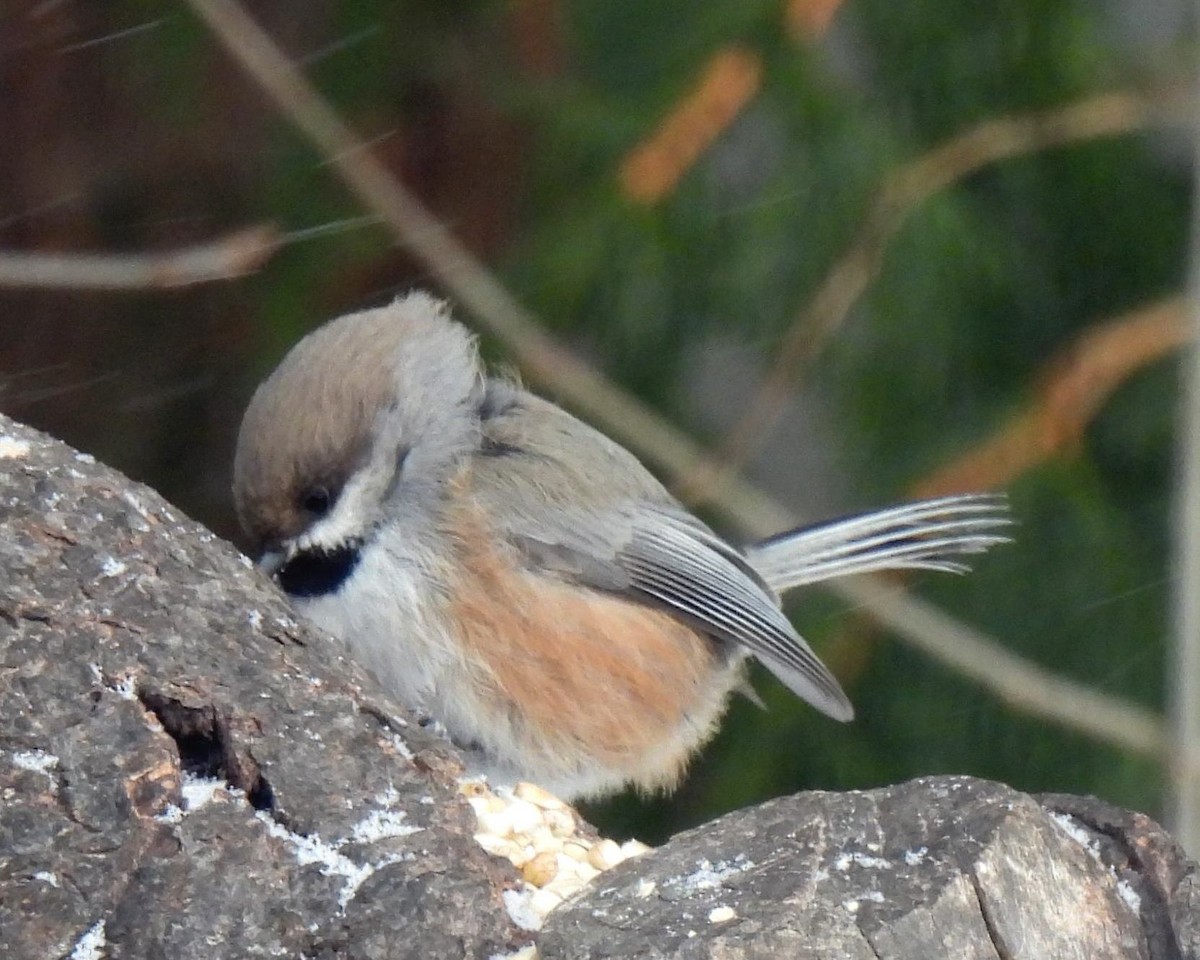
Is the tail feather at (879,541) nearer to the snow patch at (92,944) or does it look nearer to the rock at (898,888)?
the rock at (898,888)

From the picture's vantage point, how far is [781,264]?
3.31 m

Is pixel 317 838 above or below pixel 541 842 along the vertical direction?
above

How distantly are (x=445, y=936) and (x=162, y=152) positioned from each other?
A: 2417 millimetres

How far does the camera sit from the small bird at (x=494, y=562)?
7.59ft

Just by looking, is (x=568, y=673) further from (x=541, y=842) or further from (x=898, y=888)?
(x=898, y=888)

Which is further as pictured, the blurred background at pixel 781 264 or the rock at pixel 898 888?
the blurred background at pixel 781 264

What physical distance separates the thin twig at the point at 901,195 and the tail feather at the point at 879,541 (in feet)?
0.73

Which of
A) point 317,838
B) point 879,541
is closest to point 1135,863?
point 317,838

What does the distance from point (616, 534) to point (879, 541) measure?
0.60 m

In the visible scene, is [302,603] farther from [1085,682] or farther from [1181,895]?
[1085,682]

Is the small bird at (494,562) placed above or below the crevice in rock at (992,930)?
below

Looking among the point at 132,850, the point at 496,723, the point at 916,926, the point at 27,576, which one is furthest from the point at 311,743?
the point at 496,723

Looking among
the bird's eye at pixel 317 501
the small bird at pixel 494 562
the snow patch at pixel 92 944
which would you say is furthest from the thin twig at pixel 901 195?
the snow patch at pixel 92 944

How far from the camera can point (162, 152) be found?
11.6 ft
